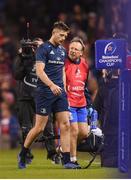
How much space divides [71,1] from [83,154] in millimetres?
7880

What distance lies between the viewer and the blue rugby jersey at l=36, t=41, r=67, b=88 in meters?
13.9

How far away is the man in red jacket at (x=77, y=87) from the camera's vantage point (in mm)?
14922

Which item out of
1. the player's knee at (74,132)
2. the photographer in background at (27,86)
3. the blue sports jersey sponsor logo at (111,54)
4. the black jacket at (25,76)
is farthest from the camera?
the black jacket at (25,76)

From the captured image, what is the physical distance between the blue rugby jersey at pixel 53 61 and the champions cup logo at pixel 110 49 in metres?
1.37

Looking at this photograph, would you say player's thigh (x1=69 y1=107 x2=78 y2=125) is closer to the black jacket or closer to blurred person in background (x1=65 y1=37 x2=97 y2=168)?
blurred person in background (x1=65 y1=37 x2=97 y2=168)

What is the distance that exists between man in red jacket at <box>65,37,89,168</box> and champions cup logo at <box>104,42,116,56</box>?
2.15 meters

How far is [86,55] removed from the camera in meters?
24.0

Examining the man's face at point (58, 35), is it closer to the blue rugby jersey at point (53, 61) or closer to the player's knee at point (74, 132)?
the blue rugby jersey at point (53, 61)

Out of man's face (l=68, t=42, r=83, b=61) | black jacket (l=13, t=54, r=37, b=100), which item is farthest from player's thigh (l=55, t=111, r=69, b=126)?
black jacket (l=13, t=54, r=37, b=100)

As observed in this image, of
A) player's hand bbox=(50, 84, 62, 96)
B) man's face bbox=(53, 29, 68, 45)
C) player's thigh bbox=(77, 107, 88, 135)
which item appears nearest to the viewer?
player's hand bbox=(50, 84, 62, 96)

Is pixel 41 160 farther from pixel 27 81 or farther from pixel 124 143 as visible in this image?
pixel 124 143

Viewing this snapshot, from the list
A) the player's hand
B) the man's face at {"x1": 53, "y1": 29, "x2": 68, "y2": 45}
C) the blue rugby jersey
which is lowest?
the player's hand

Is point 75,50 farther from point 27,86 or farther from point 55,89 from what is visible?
point 55,89

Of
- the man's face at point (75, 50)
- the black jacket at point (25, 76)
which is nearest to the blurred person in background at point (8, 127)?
the black jacket at point (25, 76)
